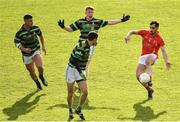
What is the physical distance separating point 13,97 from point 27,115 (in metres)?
1.72

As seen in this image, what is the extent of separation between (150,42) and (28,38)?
3.93 m

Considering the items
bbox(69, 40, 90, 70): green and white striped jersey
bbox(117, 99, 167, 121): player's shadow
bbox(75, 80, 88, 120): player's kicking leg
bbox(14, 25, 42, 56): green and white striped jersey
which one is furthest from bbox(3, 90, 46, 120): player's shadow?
bbox(117, 99, 167, 121): player's shadow

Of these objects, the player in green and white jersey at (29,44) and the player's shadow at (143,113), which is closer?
the player's shadow at (143,113)

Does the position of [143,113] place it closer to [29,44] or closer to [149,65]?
[149,65]

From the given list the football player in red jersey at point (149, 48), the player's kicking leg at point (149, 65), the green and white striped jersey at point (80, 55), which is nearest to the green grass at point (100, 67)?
the player's kicking leg at point (149, 65)

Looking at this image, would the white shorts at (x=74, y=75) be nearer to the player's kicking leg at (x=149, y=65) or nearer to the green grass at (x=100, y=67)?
the green grass at (x=100, y=67)

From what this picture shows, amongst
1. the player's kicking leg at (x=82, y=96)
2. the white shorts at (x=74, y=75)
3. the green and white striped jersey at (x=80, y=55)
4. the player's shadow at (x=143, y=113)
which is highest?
the green and white striped jersey at (x=80, y=55)

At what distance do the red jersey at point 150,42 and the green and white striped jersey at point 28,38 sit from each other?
134 inches

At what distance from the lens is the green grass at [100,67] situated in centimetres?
1488

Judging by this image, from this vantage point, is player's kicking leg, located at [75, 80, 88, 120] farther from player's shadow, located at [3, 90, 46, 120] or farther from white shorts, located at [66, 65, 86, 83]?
player's shadow, located at [3, 90, 46, 120]

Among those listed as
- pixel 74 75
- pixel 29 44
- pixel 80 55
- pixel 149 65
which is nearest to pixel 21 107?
pixel 29 44

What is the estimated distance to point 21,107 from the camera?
15.2 m

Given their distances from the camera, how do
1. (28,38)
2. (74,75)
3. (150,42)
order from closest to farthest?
1. (74,75)
2. (150,42)
3. (28,38)

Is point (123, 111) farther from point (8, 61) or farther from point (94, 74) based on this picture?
point (8, 61)
